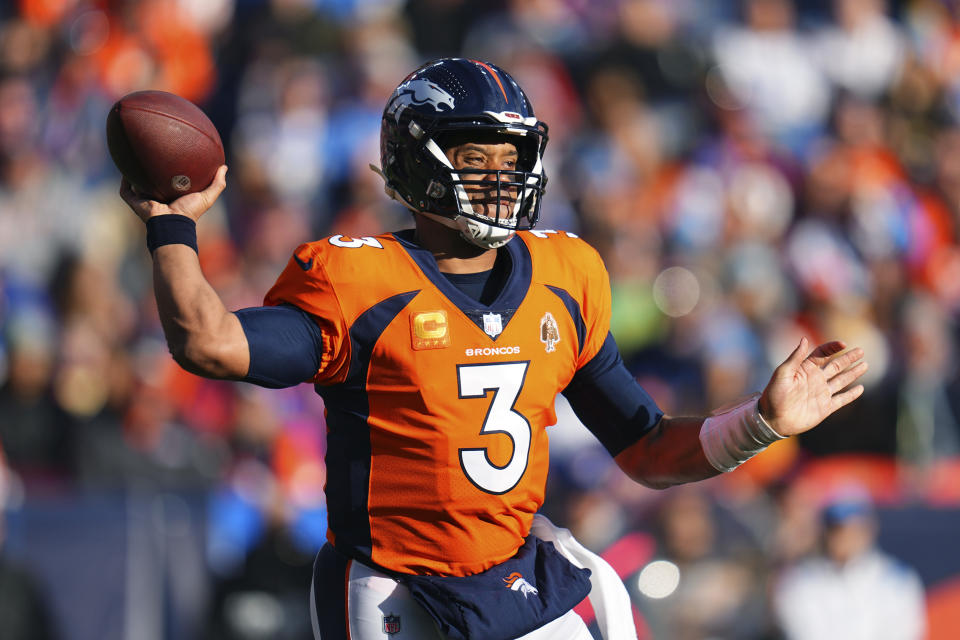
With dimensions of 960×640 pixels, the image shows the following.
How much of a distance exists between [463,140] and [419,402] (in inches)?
26.3

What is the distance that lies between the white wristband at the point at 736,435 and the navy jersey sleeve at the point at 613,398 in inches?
8.1

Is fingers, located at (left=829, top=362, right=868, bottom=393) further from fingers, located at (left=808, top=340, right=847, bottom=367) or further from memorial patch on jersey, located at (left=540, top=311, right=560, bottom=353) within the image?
memorial patch on jersey, located at (left=540, top=311, right=560, bottom=353)

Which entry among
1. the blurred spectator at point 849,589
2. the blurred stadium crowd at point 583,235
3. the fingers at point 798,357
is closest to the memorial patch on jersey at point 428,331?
the fingers at point 798,357

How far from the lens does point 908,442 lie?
267 inches

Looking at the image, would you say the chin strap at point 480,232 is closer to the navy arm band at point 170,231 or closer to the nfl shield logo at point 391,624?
the navy arm band at point 170,231

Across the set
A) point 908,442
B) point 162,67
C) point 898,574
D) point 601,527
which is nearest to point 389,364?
point 601,527

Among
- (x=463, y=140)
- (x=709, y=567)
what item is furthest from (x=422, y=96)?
(x=709, y=567)

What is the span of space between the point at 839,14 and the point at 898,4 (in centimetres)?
64

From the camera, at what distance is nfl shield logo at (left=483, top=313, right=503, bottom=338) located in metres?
2.94

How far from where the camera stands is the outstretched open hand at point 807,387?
2.99m

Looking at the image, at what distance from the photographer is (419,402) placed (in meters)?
2.87

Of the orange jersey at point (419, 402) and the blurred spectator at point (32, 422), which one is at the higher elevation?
the orange jersey at point (419, 402)

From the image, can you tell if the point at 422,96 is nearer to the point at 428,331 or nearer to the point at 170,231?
the point at 428,331

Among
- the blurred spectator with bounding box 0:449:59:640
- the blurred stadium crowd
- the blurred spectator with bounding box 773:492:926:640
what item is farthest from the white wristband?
the blurred spectator with bounding box 0:449:59:640
